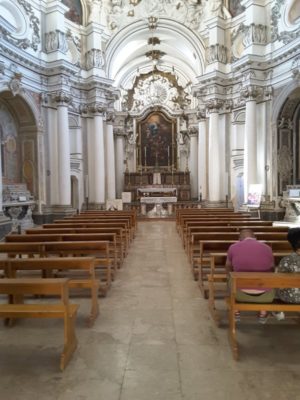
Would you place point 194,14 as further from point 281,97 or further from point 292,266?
point 292,266

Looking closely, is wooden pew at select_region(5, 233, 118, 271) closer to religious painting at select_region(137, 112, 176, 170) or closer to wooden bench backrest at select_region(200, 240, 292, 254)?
wooden bench backrest at select_region(200, 240, 292, 254)

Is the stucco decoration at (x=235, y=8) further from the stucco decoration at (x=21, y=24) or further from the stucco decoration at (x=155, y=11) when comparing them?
the stucco decoration at (x=21, y=24)

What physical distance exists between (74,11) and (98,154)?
7967 millimetres

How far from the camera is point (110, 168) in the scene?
70.8ft

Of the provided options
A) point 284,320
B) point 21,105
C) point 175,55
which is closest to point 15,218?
point 21,105

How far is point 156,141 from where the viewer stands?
89.1 ft

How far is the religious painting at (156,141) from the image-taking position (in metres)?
27.1

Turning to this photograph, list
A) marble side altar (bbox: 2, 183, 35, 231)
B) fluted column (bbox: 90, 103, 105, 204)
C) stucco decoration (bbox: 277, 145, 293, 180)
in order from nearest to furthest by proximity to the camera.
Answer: marble side altar (bbox: 2, 183, 35, 231) < stucco decoration (bbox: 277, 145, 293, 180) < fluted column (bbox: 90, 103, 105, 204)

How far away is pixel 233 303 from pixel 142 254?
17.7 feet

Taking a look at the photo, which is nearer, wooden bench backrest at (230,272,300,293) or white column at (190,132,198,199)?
wooden bench backrest at (230,272,300,293)

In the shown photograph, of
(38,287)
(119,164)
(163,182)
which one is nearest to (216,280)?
(38,287)

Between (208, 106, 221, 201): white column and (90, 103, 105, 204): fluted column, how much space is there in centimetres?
634

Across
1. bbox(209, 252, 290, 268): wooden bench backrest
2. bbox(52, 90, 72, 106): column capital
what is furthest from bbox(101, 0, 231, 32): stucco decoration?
bbox(209, 252, 290, 268): wooden bench backrest

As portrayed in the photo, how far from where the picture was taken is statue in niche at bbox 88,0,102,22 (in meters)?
19.4
